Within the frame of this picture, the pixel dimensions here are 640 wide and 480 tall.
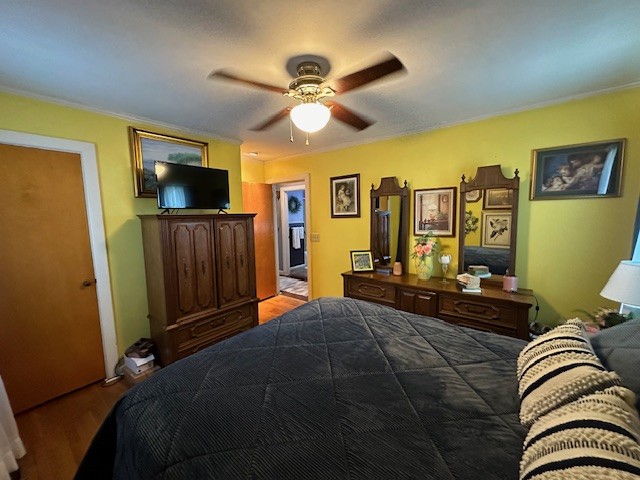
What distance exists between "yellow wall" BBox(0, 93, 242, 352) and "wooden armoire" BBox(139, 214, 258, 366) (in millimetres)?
119

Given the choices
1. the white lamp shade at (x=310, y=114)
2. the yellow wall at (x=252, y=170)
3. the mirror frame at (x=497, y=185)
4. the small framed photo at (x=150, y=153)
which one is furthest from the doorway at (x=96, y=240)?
the mirror frame at (x=497, y=185)

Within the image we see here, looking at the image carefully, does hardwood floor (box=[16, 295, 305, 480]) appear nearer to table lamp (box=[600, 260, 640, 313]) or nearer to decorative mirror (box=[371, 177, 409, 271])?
decorative mirror (box=[371, 177, 409, 271])

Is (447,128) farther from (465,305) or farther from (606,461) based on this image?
(606,461)

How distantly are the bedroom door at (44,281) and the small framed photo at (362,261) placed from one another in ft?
8.39

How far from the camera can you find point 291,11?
1.15 m

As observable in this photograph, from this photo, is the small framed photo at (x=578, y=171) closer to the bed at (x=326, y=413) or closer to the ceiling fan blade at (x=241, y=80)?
the bed at (x=326, y=413)

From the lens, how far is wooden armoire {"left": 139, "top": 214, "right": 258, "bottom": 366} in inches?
88.5

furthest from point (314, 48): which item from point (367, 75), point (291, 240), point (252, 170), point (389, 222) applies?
point (291, 240)

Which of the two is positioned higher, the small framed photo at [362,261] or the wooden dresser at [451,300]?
the small framed photo at [362,261]

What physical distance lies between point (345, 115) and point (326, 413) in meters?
1.85

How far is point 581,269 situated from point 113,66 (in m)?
3.69

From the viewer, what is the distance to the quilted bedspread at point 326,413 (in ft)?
2.36

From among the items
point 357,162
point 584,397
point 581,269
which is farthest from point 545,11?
point 357,162

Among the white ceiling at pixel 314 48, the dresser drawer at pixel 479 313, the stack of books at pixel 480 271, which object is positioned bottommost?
the dresser drawer at pixel 479 313
